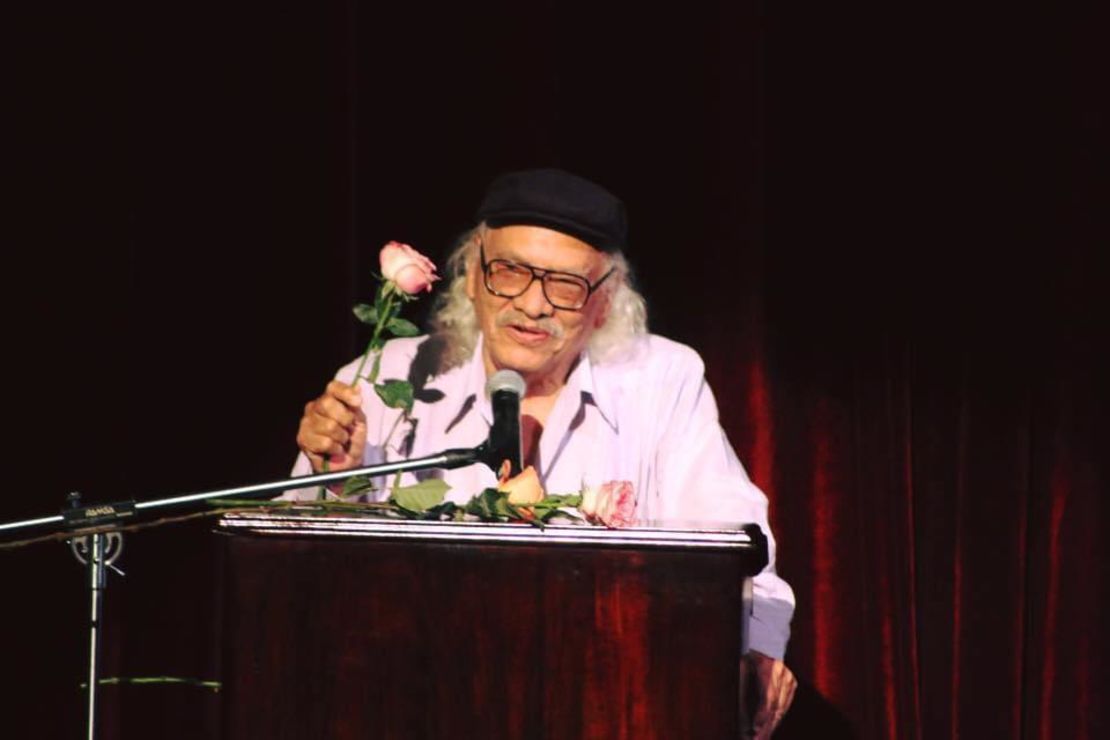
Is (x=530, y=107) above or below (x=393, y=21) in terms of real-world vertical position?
below

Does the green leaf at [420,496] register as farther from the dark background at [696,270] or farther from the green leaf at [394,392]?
the dark background at [696,270]

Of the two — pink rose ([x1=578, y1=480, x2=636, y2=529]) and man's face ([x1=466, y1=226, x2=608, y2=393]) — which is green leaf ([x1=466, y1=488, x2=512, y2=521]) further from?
man's face ([x1=466, y1=226, x2=608, y2=393])

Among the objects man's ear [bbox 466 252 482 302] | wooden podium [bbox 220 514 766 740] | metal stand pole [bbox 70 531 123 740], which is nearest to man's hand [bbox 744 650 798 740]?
wooden podium [bbox 220 514 766 740]

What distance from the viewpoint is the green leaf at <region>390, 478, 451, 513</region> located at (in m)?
1.88

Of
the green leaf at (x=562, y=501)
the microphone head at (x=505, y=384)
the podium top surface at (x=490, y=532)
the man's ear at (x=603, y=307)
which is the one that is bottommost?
the podium top surface at (x=490, y=532)

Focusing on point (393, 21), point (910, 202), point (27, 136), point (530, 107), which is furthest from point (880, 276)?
point (27, 136)

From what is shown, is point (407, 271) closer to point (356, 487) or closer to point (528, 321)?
point (356, 487)

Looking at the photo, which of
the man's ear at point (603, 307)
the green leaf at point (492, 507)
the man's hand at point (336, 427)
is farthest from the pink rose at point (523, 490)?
the man's ear at point (603, 307)

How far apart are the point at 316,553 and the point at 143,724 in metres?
2.09

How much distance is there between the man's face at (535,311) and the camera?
297cm

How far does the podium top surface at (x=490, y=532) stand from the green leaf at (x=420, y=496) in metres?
0.13

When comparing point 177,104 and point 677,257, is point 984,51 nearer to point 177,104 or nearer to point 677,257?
point 677,257

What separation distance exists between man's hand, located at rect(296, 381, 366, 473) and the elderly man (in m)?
0.48

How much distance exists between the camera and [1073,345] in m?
3.13
